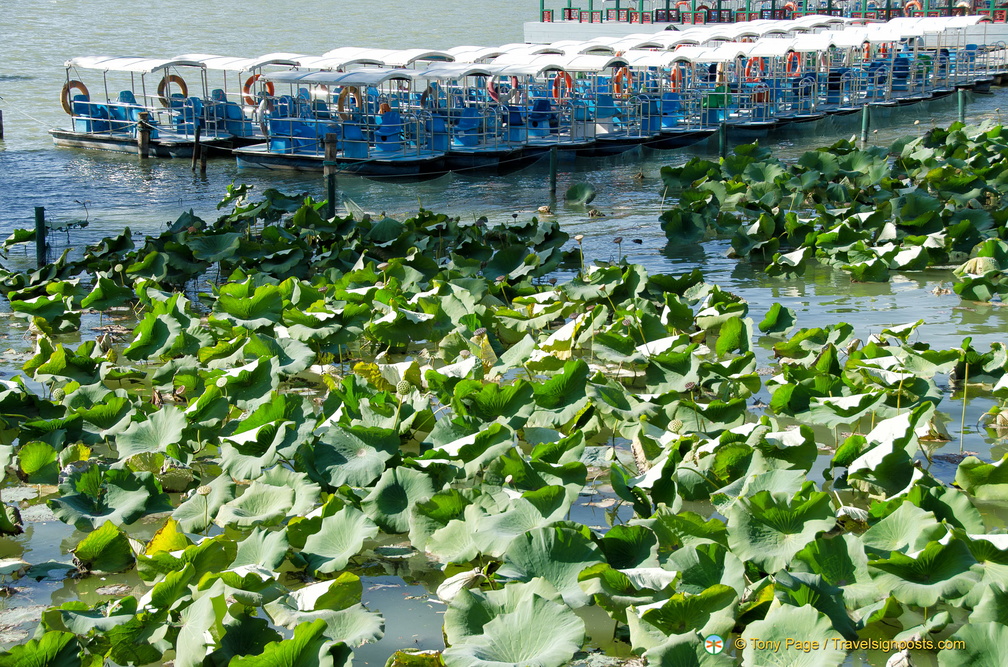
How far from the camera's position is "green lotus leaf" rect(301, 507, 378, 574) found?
12.3ft

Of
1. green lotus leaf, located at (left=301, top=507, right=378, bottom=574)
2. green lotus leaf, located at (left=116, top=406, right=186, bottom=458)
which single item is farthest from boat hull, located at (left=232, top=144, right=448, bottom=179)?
green lotus leaf, located at (left=301, top=507, right=378, bottom=574)

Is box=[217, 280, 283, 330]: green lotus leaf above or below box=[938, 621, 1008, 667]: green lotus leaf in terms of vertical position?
above

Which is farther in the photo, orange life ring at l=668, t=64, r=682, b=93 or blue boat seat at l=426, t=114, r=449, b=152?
orange life ring at l=668, t=64, r=682, b=93

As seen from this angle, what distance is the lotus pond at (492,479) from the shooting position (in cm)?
321

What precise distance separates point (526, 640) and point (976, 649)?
1.23m

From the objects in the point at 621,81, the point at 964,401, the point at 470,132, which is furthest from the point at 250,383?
the point at 621,81

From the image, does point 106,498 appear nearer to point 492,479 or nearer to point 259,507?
point 259,507

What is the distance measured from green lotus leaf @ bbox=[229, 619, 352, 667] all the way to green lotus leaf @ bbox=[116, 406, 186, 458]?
1881 mm

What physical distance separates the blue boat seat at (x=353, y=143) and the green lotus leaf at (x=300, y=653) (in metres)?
14.7

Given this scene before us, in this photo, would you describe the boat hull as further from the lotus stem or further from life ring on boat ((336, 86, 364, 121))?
the lotus stem

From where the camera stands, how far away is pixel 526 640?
118 inches

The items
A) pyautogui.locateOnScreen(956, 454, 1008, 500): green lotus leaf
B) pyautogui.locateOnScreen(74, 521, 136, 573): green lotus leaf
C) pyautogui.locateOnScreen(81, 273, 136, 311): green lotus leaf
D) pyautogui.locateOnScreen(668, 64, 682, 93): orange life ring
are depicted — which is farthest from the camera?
pyautogui.locateOnScreen(668, 64, 682, 93): orange life ring

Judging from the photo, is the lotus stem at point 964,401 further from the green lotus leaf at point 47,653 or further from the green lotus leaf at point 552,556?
the green lotus leaf at point 47,653

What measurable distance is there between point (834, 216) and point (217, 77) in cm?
3494
